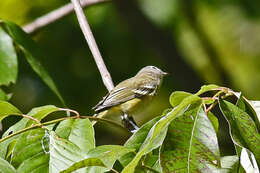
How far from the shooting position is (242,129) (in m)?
1.55

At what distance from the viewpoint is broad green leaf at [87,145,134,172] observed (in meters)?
1.54

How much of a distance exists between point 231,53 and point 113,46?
134 cm

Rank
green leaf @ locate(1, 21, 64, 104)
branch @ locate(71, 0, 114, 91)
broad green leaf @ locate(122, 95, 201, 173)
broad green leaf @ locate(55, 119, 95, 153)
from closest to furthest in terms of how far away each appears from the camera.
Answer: broad green leaf @ locate(122, 95, 201, 173) < broad green leaf @ locate(55, 119, 95, 153) < branch @ locate(71, 0, 114, 91) < green leaf @ locate(1, 21, 64, 104)

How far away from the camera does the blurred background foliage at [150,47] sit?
4910mm

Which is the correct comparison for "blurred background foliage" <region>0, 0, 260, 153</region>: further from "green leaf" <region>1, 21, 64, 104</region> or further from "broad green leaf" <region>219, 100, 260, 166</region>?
"broad green leaf" <region>219, 100, 260, 166</region>

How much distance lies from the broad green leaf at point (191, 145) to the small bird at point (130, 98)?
1742mm

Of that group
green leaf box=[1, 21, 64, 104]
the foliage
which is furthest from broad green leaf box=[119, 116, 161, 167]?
green leaf box=[1, 21, 64, 104]

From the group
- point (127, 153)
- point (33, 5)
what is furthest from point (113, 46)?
point (127, 153)

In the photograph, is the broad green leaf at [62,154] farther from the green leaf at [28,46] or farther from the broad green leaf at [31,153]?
the green leaf at [28,46]

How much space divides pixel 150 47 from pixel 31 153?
3523 millimetres

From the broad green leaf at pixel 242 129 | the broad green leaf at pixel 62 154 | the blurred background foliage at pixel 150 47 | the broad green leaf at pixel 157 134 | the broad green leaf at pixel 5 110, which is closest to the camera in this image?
the broad green leaf at pixel 157 134

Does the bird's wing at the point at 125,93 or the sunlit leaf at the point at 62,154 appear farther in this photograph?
the bird's wing at the point at 125,93

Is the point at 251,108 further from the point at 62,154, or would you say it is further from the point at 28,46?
the point at 28,46

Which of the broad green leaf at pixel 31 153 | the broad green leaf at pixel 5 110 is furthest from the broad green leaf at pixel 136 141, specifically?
the broad green leaf at pixel 5 110
